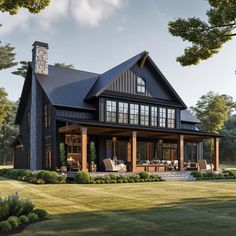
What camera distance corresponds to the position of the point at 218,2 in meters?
14.1

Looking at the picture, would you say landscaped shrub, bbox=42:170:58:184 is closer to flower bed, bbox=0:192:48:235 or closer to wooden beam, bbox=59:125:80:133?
wooden beam, bbox=59:125:80:133

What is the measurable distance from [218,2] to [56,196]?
403 inches

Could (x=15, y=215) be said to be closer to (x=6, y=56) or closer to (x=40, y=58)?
(x=40, y=58)

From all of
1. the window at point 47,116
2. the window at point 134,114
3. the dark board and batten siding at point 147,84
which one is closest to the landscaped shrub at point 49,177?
the window at point 47,116

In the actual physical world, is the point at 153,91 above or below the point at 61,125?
above

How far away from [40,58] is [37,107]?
403cm

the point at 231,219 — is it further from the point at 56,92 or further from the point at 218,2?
the point at 56,92

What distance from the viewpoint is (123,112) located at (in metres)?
27.2

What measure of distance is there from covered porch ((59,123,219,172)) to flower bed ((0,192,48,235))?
490 inches

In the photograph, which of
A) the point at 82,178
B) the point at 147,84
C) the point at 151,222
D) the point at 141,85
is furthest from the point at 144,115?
the point at 151,222

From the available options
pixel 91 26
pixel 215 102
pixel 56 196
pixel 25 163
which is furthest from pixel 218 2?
pixel 215 102

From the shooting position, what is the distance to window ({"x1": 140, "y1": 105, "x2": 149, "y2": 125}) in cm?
2816

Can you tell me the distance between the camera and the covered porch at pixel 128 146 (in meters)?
23.1

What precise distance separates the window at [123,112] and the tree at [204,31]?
1200 centimetres
